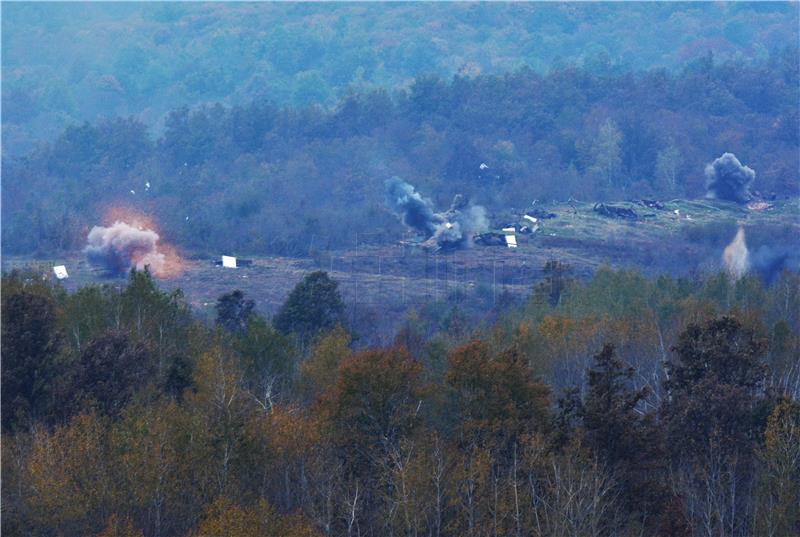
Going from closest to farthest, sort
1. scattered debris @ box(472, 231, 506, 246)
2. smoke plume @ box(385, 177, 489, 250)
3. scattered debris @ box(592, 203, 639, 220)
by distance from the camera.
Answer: smoke plume @ box(385, 177, 489, 250)
scattered debris @ box(472, 231, 506, 246)
scattered debris @ box(592, 203, 639, 220)

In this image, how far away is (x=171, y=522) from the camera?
24.8 metres

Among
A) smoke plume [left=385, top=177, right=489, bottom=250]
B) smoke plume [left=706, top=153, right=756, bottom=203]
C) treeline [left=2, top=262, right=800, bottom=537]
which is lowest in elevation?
treeline [left=2, top=262, right=800, bottom=537]

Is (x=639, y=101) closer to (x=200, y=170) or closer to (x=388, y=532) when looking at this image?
(x=200, y=170)

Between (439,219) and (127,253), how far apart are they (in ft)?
54.0

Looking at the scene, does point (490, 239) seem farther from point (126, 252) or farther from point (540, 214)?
point (126, 252)

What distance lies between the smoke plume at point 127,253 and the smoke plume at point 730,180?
32065 mm

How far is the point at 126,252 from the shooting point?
6600 cm

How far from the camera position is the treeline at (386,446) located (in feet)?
79.6

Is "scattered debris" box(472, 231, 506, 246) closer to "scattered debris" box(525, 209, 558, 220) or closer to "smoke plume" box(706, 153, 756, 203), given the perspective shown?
"scattered debris" box(525, 209, 558, 220)

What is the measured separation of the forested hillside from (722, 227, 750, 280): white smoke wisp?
206 ft

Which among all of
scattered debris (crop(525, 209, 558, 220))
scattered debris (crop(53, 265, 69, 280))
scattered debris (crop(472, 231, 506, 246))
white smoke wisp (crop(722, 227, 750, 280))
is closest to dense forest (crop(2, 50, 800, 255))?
scattered debris (crop(525, 209, 558, 220))

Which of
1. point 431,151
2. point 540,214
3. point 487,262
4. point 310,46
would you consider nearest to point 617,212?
point 540,214

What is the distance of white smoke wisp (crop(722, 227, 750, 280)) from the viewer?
63.8 m

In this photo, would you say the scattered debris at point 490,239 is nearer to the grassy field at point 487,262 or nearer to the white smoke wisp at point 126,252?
the grassy field at point 487,262
